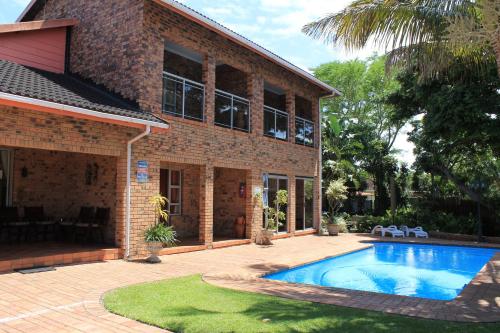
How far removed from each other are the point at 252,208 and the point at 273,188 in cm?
196

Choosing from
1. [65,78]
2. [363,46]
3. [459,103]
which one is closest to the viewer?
[363,46]

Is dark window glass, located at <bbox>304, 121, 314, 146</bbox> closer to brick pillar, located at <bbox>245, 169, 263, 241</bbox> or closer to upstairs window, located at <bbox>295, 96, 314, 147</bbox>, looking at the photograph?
upstairs window, located at <bbox>295, 96, 314, 147</bbox>

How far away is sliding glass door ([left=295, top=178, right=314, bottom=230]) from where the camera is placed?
18.3 m

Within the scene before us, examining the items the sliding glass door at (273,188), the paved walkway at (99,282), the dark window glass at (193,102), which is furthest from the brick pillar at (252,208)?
the dark window glass at (193,102)

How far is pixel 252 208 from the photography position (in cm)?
1484

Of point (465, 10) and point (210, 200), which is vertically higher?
point (465, 10)

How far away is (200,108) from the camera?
13.1m

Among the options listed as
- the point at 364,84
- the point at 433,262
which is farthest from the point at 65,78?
the point at 364,84

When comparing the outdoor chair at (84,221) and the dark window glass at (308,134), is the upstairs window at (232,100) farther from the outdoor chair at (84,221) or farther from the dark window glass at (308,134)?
the outdoor chair at (84,221)

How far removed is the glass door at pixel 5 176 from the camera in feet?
38.7

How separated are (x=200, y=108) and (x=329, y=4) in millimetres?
5331

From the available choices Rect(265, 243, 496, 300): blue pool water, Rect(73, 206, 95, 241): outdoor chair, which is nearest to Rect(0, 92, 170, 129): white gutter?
Rect(73, 206, 95, 241): outdoor chair

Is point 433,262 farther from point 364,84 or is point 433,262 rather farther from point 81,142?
point 364,84

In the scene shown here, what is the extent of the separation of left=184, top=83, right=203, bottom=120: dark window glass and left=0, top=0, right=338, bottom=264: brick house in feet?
0.16
